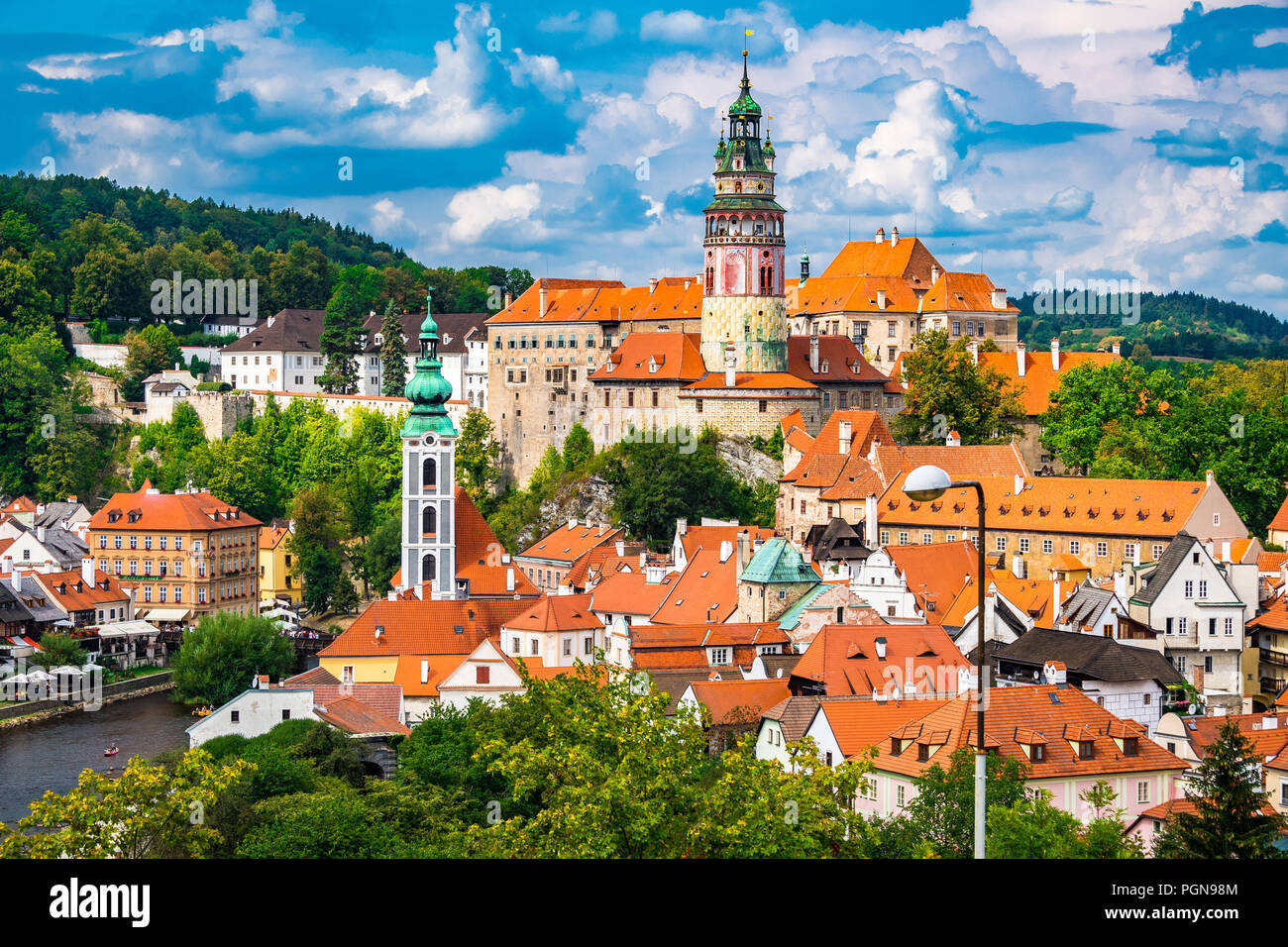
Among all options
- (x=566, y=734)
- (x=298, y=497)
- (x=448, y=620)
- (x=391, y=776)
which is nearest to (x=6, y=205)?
(x=298, y=497)

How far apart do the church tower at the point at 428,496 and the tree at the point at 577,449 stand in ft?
28.6

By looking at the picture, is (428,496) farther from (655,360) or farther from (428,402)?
(655,360)

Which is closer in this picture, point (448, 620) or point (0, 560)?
point (448, 620)

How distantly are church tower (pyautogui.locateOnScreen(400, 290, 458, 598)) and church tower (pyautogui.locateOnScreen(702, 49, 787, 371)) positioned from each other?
1205cm

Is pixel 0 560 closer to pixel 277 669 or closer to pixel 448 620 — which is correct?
pixel 277 669

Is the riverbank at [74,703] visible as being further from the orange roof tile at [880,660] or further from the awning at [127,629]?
the orange roof tile at [880,660]

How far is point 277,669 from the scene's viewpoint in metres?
51.4

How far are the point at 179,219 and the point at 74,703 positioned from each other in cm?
7715

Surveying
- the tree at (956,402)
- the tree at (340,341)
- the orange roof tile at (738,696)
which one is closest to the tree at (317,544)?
the tree at (340,341)

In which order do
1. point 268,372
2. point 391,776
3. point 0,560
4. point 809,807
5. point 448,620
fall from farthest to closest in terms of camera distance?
point 268,372, point 0,560, point 448,620, point 391,776, point 809,807

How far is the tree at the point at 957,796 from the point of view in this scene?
22298 millimetres

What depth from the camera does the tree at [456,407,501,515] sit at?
233 ft

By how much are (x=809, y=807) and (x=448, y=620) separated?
3051 cm
